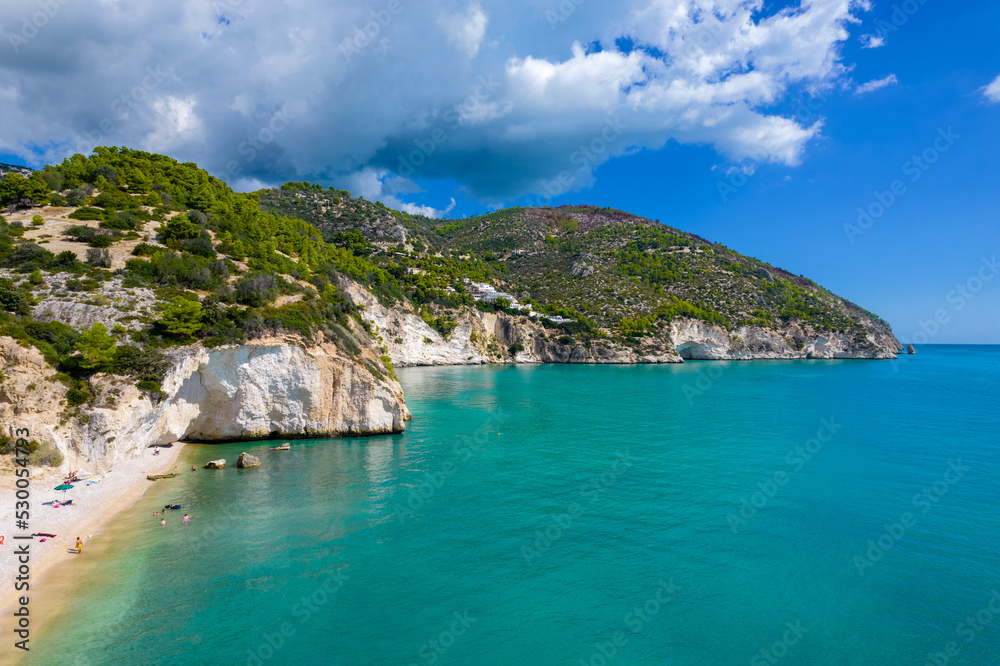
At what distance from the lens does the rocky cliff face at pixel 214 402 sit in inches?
669

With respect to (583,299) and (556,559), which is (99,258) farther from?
(583,299)

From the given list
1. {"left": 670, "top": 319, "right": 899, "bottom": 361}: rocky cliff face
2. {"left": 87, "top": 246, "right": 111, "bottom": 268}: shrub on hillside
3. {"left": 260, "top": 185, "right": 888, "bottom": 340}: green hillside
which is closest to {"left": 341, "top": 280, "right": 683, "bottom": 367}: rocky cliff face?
{"left": 260, "top": 185, "right": 888, "bottom": 340}: green hillside

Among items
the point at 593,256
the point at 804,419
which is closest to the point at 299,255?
the point at 804,419

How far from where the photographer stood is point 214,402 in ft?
81.0

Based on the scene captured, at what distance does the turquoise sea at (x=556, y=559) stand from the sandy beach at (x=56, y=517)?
0.85m

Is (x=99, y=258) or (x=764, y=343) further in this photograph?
(x=764, y=343)

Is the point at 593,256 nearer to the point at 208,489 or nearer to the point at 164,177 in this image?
the point at 164,177

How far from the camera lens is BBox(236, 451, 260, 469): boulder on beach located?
2147 cm

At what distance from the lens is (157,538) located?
14.3 meters

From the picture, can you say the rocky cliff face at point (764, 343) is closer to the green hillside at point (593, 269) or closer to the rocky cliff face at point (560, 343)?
the rocky cliff face at point (560, 343)

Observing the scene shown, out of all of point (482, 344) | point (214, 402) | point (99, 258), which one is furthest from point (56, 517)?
point (482, 344)

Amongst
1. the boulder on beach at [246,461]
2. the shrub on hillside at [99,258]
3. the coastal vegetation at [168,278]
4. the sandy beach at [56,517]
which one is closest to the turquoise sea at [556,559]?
the boulder on beach at [246,461]

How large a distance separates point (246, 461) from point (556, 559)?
54.2 ft

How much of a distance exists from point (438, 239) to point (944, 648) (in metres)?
122
